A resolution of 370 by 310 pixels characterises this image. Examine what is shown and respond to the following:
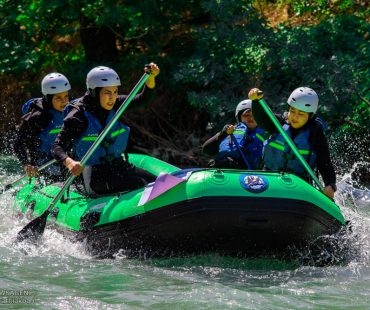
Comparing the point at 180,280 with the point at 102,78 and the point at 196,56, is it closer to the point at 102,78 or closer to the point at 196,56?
the point at 102,78

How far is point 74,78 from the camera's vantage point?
1264 cm

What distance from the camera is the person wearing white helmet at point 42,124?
8.51 meters

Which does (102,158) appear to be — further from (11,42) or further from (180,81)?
(11,42)

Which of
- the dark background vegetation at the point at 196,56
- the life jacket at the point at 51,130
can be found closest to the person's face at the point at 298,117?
the life jacket at the point at 51,130

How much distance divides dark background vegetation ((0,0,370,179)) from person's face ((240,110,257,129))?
8.80 ft

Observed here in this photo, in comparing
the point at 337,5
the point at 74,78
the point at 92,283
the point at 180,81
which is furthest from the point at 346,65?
the point at 92,283

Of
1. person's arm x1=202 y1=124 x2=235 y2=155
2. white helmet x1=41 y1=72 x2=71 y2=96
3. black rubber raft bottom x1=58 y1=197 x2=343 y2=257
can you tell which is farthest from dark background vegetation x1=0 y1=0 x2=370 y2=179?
black rubber raft bottom x1=58 y1=197 x2=343 y2=257

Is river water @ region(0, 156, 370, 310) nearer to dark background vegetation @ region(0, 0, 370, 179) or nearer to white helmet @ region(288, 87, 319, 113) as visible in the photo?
white helmet @ region(288, 87, 319, 113)

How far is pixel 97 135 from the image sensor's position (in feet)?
24.2

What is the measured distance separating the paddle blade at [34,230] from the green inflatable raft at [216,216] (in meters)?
0.59

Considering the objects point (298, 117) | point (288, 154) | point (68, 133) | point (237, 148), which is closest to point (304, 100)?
point (298, 117)

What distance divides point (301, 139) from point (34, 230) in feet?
7.74

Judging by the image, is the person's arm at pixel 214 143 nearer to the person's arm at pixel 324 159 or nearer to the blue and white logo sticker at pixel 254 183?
the person's arm at pixel 324 159

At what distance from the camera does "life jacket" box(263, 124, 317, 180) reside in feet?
23.5
